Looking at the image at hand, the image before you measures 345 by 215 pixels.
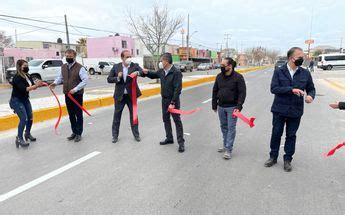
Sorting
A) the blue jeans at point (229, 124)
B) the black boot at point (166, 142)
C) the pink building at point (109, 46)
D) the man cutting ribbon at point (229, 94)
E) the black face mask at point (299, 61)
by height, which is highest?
the pink building at point (109, 46)

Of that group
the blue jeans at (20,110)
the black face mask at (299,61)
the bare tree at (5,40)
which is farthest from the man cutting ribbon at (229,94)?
the bare tree at (5,40)

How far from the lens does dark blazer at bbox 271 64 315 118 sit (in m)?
4.00

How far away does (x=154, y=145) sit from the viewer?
5523 mm

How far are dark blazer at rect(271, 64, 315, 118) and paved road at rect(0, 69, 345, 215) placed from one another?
922 millimetres

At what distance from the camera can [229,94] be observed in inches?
181

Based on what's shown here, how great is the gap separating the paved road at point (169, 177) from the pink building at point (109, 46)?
46058 mm

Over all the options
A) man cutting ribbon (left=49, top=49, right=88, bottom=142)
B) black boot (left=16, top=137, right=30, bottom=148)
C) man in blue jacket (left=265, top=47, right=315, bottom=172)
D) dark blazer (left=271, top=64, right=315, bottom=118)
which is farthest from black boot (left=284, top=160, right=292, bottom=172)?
black boot (left=16, top=137, right=30, bottom=148)

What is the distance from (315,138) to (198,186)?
3.48 meters

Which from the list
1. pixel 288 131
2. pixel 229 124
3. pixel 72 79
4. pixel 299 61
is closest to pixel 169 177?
pixel 229 124

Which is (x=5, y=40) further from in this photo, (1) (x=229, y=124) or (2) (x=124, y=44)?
(1) (x=229, y=124)

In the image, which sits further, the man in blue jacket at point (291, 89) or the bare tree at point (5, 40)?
the bare tree at point (5, 40)

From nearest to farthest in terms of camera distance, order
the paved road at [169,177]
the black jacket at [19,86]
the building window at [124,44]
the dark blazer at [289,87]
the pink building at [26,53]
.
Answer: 1. the paved road at [169,177]
2. the dark blazer at [289,87]
3. the black jacket at [19,86]
4. the pink building at [26,53]
5. the building window at [124,44]

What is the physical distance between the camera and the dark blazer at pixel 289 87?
4004mm

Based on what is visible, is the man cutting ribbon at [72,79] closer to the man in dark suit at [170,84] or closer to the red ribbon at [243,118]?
the man in dark suit at [170,84]
